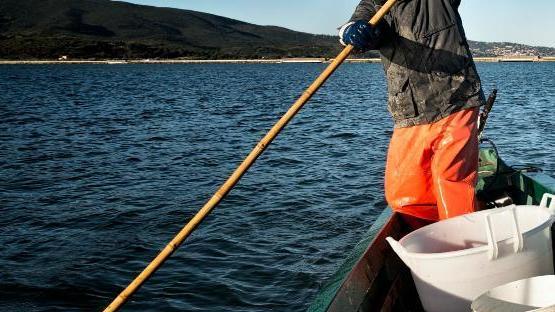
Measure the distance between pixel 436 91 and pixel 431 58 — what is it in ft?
0.87

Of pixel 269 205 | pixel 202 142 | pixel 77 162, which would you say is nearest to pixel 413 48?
pixel 269 205

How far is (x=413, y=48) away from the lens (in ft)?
14.5

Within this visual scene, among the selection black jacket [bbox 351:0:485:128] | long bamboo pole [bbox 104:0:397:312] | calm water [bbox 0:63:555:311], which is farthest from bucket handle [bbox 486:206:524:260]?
calm water [bbox 0:63:555:311]

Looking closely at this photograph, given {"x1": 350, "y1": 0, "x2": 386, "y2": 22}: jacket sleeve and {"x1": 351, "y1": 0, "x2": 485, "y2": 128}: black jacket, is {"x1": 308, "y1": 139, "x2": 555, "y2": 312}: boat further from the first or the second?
{"x1": 350, "y1": 0, "x2": 386, "y2": 22}: jacket sleeve

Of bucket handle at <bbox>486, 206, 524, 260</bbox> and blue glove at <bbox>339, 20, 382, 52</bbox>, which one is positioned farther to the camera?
blue glove at <bbox>339, 20, 382, 52</bbox>

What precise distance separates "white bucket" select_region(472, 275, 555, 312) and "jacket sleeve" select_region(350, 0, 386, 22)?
2378mm

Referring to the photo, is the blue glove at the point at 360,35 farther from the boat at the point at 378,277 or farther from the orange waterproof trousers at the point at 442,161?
the boat at the point at 378,277

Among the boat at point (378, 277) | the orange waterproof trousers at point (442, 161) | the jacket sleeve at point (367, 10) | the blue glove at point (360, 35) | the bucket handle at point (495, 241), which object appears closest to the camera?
the bucket handle at point (495, 241)

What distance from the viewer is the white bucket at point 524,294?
3.19 metres

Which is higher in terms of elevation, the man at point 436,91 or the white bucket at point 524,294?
the man at point 436,91

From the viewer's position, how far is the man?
4.34m

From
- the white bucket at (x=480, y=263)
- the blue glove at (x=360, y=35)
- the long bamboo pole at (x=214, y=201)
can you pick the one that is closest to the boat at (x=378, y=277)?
the white bucket at (x=480, y=263)

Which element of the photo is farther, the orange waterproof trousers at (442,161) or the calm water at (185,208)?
the calm water at (185,208)

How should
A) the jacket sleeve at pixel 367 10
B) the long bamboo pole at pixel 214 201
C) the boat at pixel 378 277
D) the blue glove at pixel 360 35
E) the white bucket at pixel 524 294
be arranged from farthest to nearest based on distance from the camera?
the jacket sleeve at pixel 367 10
the blue glove at pixel 360 35
the long bamboo pole at pixel 214 201
the boat at pixel 378 277
the white bucket at pixel 524 294
